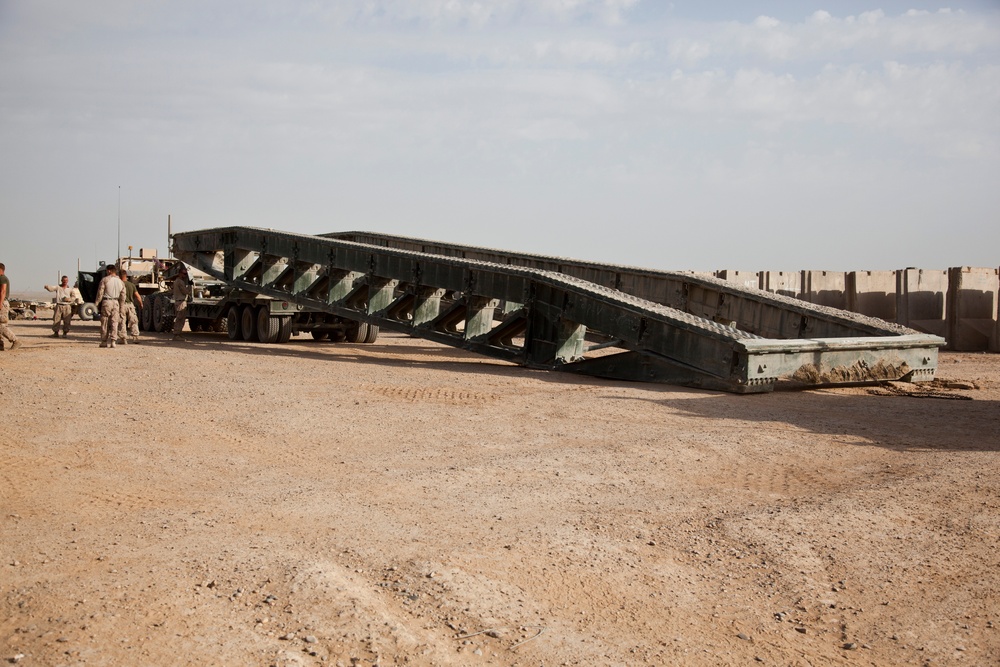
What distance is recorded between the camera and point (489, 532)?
17.4ft

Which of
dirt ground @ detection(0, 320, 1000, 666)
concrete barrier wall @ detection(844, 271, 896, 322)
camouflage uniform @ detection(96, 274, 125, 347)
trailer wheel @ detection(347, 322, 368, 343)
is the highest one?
concrete barrier wall @ detection(844, 271, 896, 322)

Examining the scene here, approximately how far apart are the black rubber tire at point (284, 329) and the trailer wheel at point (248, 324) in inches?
26.5

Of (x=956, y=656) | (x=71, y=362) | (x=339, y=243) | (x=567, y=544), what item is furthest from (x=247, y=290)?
(x=956, y=656)

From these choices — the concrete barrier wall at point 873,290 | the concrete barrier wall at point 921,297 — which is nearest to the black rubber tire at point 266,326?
the concrete barrier wall at point 873,290

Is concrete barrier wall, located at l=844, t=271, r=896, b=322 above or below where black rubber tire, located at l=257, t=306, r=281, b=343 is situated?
above

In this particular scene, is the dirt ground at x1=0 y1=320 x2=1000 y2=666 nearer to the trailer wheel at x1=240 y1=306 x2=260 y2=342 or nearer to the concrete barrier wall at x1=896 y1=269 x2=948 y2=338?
the trailer wheel at x1=240 y1=306 x2=260 y2=342

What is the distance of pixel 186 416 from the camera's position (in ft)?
28.8

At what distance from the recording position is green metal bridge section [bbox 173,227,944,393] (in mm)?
11438

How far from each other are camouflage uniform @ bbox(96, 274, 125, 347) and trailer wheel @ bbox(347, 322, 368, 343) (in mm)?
4938

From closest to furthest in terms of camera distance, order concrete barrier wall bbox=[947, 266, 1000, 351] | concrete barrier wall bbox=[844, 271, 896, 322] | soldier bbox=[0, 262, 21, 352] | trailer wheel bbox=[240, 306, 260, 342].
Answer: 1. soldier bbox=[0, 262, 21, 352]
2. concrete barrier wall bbox=[947, 266, 1000, 351]
3. trailer wheel bbox=[240, 306, 260, 342]
4. concrete barrier wall bbox=[844, 271, 896, 322]

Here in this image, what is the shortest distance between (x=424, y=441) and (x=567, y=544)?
123 inches

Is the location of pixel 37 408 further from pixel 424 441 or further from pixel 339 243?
pixel 339 243

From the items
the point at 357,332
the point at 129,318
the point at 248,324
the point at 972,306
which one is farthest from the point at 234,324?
the point at 972,306

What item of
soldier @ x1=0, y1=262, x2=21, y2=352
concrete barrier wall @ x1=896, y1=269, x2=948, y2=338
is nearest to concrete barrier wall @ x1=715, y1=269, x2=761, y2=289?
concrete barrier wall @ x1=896, y1=269, x2=948, y2=338
